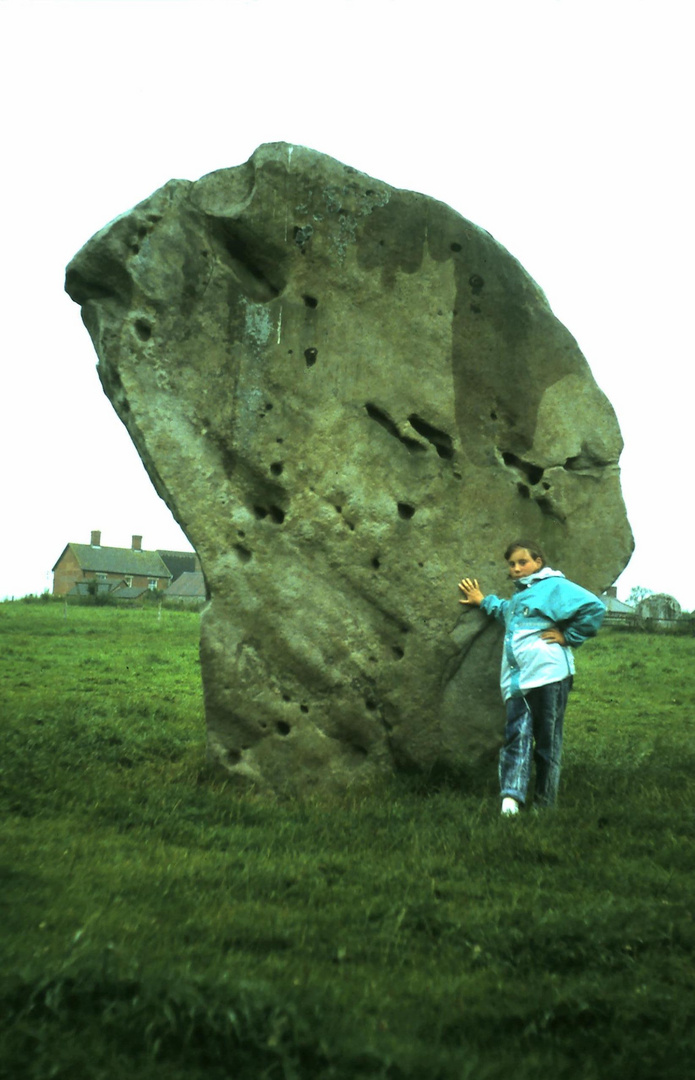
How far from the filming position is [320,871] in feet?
20.2

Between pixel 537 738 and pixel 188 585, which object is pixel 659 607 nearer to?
pixel 537 738

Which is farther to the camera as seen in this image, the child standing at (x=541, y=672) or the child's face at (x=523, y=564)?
the child's face at (x=523, y=564)

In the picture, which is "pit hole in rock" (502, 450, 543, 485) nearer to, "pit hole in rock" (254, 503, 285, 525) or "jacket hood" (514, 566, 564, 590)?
"jacket hood" (514, 566, 564, 590)

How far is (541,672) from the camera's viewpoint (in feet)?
26.3

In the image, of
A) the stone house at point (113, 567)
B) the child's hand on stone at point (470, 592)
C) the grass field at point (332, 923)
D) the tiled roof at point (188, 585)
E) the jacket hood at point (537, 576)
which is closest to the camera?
the grass field at point (332, 923)

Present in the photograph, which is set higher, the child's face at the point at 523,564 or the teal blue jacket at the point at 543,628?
the child's face at the point at 523,564

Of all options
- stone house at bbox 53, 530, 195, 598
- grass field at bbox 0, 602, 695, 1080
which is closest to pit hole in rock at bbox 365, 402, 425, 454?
grass field at bbox 0, 602, 695, 1080

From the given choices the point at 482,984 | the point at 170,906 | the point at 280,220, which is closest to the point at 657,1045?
the point at 482,984

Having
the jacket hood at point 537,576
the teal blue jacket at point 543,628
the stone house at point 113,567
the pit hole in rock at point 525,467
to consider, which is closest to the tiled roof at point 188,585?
the stone house at point 113,567

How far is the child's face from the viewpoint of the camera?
8484 millimetres

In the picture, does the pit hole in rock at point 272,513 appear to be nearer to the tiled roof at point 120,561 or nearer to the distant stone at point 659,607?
the distant stone at point 659,607

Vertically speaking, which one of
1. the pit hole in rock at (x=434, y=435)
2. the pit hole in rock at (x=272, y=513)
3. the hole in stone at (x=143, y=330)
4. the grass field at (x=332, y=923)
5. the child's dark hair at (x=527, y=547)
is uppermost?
the hole in stone at (x=143, y=330)

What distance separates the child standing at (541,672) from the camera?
7.95 meters

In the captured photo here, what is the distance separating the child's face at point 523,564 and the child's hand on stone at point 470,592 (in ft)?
1.19
